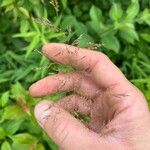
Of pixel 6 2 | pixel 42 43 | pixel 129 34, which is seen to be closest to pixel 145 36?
pixel 129 34

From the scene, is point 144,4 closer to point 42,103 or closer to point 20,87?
point 20,87

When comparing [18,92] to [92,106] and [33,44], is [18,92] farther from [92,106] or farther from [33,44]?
[92,106]

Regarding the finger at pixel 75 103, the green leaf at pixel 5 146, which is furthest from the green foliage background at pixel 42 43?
the finger at pixel 75 103

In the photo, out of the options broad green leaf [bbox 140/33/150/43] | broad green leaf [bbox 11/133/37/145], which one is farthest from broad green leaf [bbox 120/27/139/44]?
broad green leaf [bbox 11/133/37/145]

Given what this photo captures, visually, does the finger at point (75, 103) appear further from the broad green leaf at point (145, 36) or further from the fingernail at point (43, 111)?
the broad green leaf at point (145, 36)

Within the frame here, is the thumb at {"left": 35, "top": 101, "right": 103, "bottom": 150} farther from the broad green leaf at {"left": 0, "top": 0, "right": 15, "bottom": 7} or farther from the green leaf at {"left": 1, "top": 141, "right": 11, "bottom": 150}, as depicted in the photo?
the broad green leaf at {"left": 0, "top": 0, "right": 15, "bottom": 7}
